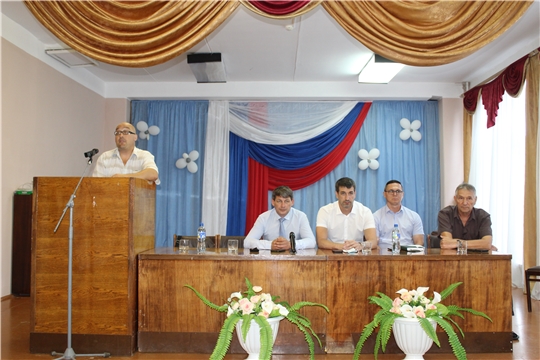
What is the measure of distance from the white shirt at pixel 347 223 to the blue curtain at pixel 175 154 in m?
3.93

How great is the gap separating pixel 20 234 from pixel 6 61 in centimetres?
193

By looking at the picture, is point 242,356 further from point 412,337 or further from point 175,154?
point 175,154

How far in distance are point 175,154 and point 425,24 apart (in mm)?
5956

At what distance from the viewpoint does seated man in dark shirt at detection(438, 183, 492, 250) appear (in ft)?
13.8

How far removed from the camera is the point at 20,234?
5617mm

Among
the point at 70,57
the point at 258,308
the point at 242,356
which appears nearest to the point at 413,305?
the point at 258,308

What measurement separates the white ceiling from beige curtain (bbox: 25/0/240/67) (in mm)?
2614

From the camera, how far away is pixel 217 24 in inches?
101

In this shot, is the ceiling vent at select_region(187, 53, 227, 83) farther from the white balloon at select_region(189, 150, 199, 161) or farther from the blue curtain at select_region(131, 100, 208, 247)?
the white balloon at select_region(189, 150, 199, 161)

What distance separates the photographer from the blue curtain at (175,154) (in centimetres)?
800

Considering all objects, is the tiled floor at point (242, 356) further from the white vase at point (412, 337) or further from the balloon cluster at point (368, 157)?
the balloon cluster at point (368, 157)

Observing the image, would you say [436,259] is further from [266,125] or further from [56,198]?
[266,125]

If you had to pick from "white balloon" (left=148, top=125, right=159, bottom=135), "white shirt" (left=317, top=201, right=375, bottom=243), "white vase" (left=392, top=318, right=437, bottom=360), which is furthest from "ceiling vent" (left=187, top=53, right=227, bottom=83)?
"white vase" (left=392, top=318, right=437, bottom=360)

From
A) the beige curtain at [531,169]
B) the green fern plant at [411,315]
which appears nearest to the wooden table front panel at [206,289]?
the green fern plant at [411,315]
